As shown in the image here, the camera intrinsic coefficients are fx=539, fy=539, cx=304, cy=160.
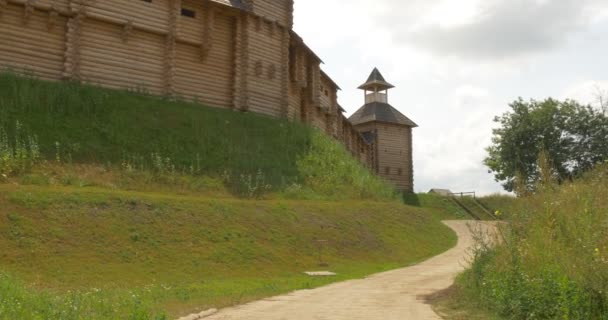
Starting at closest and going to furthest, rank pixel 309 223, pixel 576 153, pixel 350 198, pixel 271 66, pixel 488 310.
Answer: pixel 488 310, pixel 309 223, pixel 350 198, pixel 271 66, pixel 576 153

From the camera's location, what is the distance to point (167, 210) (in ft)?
58.7

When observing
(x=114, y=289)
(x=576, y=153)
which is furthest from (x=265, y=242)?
(x=576, y=153)

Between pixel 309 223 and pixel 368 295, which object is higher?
pixel 309 223

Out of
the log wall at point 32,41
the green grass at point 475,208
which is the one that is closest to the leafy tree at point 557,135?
the green grass at point 475,208

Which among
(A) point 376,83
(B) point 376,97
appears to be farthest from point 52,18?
(B) point 376,97

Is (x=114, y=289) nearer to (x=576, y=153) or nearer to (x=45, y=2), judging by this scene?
(x=45, y=2)

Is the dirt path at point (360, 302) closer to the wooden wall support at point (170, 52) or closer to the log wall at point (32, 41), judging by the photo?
the wooden wall support at point (170, 52)

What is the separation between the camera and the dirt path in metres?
9.48

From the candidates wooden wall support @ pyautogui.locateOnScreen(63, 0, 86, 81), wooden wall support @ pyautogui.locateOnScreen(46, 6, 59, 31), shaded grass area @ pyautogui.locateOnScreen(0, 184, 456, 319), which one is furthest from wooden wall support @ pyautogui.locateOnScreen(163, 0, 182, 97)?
shaded grass area @ pyautogui.locateOnScreen(0, 184, 456, 319)

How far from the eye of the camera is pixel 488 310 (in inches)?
376

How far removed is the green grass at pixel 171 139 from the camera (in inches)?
857

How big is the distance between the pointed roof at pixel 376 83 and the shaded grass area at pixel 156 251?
35.9 m

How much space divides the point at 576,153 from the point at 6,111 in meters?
44.3

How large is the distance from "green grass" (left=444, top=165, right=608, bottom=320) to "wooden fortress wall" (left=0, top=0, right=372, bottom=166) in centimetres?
2137
